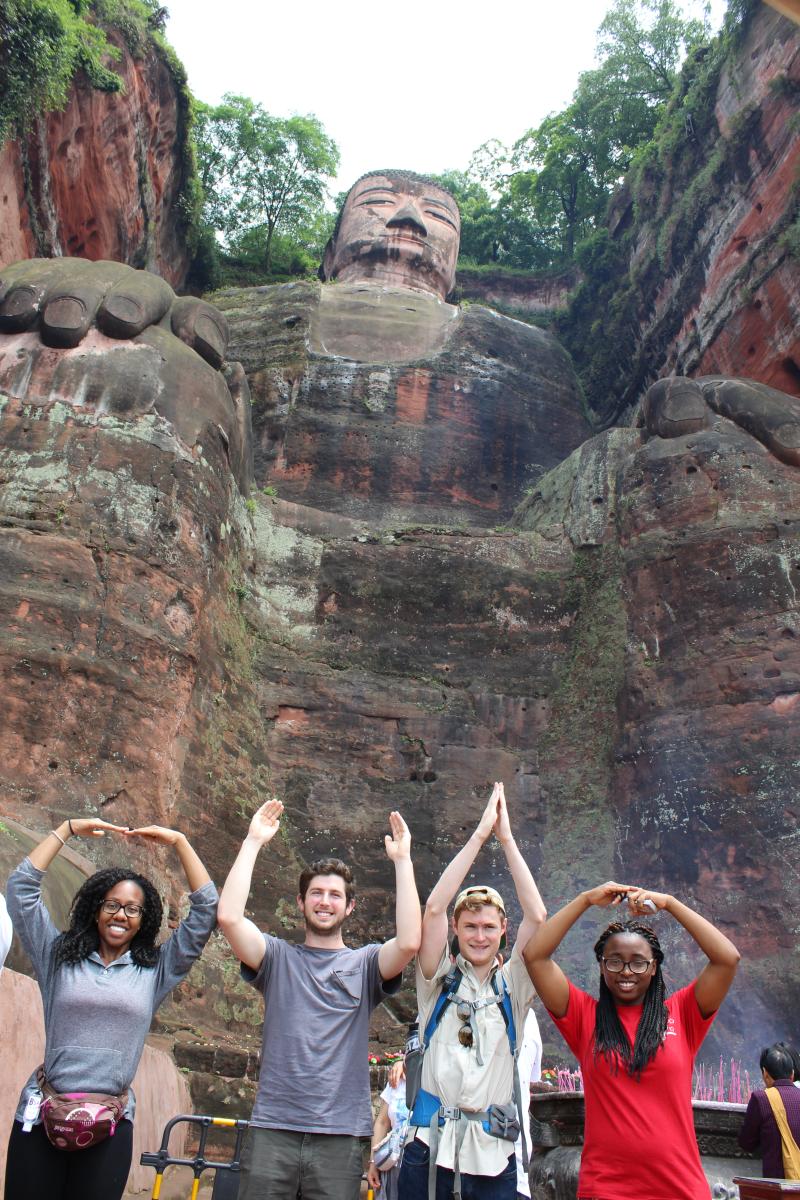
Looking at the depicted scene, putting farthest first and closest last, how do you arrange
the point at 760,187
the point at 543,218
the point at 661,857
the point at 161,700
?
1. the point at 543,218
2. the point at 760,187
3. the point at 661,857
4. the point at 161,700

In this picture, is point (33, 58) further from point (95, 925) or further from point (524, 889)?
point (524, 889)

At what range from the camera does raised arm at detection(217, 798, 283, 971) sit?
3508 mm

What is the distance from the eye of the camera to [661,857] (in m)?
10.5

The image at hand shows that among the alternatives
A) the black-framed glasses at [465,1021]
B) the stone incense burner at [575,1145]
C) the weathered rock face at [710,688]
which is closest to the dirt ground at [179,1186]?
the stone incense burner at [575,1145]

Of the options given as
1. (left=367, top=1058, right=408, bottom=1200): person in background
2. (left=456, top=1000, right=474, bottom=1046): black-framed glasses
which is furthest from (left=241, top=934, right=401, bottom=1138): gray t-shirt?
(left=367, top=1058, right=408, bottom=1200): person in background

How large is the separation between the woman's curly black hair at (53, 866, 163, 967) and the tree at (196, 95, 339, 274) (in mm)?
27333

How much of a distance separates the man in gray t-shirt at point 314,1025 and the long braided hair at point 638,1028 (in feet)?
2.13

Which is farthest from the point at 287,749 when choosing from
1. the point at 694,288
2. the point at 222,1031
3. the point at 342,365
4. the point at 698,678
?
the point at 694,288

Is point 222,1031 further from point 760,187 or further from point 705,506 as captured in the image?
point 760,187

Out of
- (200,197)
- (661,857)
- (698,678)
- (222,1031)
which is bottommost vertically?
(222,1031)

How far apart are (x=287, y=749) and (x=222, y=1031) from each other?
3.63m

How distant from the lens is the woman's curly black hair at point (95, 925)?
11.1 ft

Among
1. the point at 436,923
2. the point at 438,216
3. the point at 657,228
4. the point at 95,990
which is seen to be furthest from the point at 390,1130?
the point at 438,216

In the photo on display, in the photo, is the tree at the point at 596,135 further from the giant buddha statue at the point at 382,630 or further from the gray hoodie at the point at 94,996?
the gray hoodie at the point at 94,996
